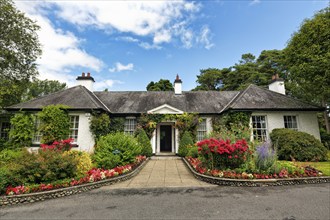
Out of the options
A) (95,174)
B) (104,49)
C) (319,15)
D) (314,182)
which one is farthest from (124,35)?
(314,182)

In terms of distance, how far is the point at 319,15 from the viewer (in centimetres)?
1084

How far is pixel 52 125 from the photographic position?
11211 millimetres

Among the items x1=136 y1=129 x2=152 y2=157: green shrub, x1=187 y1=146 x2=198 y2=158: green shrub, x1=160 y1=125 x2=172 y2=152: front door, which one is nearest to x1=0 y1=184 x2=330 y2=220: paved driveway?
x1=187 y1=146 x2=198 y2=158: green shrub

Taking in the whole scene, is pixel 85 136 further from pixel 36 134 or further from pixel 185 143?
pixel 185 143

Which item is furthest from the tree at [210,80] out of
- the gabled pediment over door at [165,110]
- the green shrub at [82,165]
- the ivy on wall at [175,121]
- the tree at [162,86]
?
the green shrub at [82,165]

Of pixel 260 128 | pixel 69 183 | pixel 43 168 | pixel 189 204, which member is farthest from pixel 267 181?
pixel 43 168

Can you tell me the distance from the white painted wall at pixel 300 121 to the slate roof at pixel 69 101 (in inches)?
526

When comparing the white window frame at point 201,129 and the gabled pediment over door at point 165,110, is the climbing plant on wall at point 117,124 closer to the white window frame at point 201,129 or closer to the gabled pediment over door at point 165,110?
the gabled pediment over door at point 165,110

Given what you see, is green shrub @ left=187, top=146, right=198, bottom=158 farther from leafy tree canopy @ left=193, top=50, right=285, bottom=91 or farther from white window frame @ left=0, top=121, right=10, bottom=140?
leafy tree canopy @ left=193, top=50, right=285, bottom=91

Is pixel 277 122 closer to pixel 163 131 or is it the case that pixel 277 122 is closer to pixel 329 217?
pixel 163 131

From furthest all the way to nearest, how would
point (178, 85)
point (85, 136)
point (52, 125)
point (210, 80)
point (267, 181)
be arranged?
point (210, 80), point (178, 85), point (85, 136), point (52, 125), point (267, 181)

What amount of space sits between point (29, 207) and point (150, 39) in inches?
553

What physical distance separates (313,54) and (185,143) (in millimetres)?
10633

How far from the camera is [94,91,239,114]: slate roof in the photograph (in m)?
14.6
